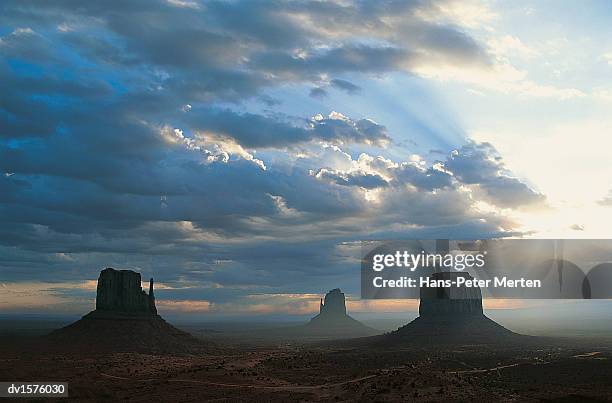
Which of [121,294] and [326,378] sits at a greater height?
[121,294]

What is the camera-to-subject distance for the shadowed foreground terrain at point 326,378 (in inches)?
2168

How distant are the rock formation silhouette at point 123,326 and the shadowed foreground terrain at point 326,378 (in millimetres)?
20379

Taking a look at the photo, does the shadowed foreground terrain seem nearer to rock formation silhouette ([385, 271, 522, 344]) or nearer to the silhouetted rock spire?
the silhouetted rock spire

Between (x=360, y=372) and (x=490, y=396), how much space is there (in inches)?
790

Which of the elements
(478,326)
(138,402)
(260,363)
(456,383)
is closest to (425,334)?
(478,326)

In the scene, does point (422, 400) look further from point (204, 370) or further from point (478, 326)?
point (478, 326)

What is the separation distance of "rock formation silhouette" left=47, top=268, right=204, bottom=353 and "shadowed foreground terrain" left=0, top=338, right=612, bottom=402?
2038 centimetres

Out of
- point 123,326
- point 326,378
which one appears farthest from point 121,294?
point 326,378

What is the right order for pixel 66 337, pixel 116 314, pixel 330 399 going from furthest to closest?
pixel 116 314, pixel 66 337, pixel 330 399

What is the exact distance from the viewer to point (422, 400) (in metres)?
51.0

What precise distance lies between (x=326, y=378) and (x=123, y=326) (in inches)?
2899

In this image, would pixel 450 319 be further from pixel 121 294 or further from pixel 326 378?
pixel 326 378

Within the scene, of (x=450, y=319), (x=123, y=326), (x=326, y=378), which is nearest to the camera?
(x=326, y=378)

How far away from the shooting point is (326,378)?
68.2m
